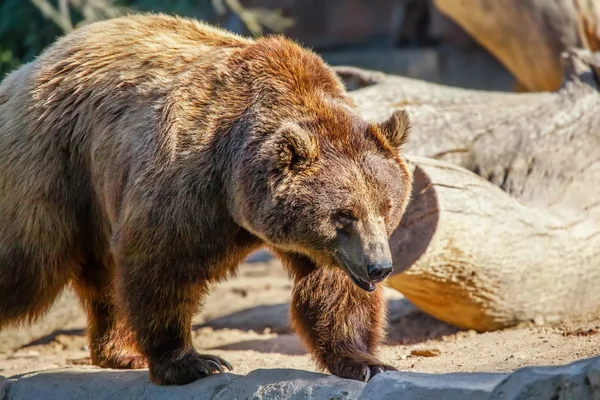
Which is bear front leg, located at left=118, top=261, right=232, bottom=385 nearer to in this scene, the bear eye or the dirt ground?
the bear eye

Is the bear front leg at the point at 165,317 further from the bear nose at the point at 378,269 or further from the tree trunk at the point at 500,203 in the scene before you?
the tree trunk at the point at 500,203

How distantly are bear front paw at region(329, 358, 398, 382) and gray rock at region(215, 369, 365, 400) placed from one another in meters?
0.35

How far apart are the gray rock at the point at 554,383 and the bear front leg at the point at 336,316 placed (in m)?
1.45

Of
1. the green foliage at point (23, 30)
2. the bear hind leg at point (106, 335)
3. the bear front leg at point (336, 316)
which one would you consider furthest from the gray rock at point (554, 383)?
the green foliage at point (23, 30)

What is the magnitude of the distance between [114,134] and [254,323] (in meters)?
3.07

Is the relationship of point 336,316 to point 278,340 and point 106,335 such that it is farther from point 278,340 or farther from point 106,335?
point 278,340

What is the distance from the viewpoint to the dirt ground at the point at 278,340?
5.31 metres

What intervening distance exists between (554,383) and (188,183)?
215 cm

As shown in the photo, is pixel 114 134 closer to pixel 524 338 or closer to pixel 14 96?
pixel 14 96

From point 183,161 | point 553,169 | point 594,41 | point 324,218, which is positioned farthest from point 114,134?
point 594,41

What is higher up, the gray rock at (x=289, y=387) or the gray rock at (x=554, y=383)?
the gray rock at (x=554, y=383)

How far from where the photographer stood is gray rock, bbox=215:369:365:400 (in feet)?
13.2

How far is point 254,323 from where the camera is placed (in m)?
7.73

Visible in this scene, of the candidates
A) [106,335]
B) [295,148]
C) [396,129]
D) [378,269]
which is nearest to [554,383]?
[378,269]
